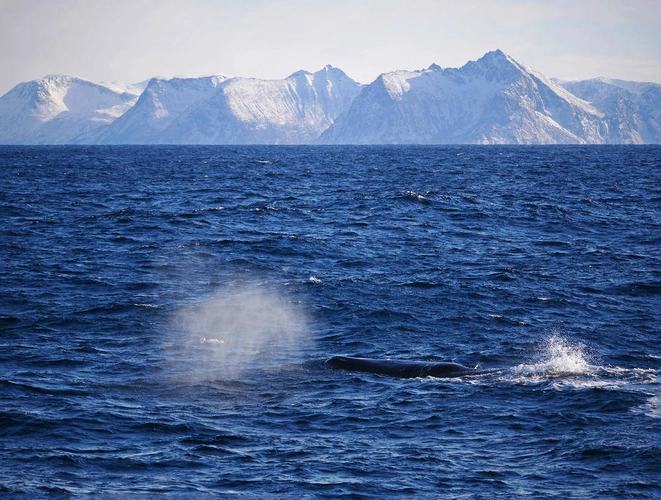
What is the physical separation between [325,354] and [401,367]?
3.09 m

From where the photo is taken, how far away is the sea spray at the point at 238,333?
78.5 feet

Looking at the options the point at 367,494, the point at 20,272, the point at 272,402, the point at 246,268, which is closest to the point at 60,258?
the point at 20,272

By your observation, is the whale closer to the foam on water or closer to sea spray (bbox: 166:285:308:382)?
the foam on water

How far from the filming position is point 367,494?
14.9 m

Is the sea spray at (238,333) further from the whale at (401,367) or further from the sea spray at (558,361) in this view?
the sea spray at (558,361)

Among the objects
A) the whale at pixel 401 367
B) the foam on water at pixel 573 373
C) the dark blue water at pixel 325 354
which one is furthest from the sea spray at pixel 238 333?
the foam on water at pixel 573 373

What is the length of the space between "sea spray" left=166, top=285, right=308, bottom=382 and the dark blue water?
5.0 inches

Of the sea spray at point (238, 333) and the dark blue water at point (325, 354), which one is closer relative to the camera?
the dark blue water at point (325, 354)

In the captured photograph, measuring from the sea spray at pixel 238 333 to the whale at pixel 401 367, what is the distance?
67.2 inches

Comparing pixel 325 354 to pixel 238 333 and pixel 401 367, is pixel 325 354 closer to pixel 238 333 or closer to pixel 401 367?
pixel 401 367

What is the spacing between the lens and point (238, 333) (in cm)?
2811

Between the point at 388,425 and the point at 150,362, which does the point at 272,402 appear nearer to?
the point at 388,425

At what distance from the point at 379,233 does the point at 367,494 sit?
120 ft

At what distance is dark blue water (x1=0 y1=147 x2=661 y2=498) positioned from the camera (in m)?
15.9
